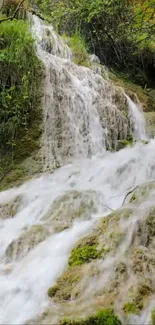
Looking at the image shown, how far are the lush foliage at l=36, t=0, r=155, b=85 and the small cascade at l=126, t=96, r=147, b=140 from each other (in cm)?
304

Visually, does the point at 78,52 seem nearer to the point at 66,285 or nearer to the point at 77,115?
the point at 77,115

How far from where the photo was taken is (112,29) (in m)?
10.4

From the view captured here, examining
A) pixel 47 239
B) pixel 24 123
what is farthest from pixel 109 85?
pixel 47 239

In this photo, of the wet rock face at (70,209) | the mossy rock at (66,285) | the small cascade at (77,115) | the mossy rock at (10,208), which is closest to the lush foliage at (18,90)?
the small cascade at (77,115)

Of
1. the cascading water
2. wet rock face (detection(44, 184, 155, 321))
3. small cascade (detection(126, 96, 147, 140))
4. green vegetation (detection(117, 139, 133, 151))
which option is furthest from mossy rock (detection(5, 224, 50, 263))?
small cascade (detection(126, 96, 147, 140))

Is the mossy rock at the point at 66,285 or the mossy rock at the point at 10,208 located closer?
the mossy rock at the point at 66,285

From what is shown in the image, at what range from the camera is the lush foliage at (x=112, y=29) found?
33.2 feet

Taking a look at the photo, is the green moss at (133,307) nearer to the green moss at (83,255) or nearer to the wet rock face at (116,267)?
the wet rock face at (116,267)

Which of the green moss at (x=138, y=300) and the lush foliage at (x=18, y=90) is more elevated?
the lush foliage at (x=18, y=90)

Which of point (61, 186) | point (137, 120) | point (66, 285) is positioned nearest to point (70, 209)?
point (61, 186)

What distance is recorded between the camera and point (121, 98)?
24.6 ft

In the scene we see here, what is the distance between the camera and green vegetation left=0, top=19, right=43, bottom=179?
6.39 meters

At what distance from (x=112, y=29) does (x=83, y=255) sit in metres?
8.37

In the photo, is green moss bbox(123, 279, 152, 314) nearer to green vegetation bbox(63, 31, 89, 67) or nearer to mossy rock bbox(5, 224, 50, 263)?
mossy rock bbox(5, 224, 50, 263)
